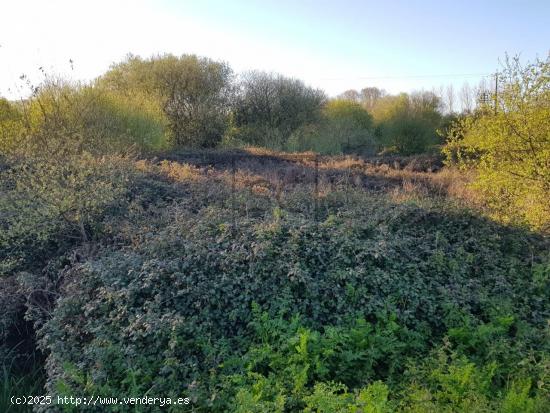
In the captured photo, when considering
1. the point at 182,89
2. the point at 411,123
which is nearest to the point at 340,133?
the point at 411,123

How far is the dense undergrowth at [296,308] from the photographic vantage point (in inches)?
113

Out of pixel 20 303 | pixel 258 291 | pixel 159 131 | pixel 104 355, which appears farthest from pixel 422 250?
pixel 159 131

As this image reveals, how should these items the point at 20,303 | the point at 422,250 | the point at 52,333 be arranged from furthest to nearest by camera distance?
the point at 422,250 → the point at 20,303 → the point at 52,333

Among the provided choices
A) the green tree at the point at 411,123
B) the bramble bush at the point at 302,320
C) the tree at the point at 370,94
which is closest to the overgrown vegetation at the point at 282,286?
the bramble bush at the point at 302,320

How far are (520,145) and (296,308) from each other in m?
4.08

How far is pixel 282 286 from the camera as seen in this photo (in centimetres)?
373

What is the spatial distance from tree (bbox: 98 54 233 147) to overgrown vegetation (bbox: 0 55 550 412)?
1134 centimetres

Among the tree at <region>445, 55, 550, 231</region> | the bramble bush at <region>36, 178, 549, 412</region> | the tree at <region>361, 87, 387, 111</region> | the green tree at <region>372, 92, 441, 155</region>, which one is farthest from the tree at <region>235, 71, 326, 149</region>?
the bramble bush at <region>36, 178, 549, 412</region>

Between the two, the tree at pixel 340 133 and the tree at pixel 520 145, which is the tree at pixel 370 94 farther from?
the tree at pixel 520 145

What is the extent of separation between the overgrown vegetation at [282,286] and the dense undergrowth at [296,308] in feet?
0.06

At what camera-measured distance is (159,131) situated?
13.1 metres

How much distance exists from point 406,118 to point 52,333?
2056cm

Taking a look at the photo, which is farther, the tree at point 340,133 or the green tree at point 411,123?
the green tree at point 411,123

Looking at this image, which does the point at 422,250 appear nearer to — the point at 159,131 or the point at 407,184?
the point at 407,184
